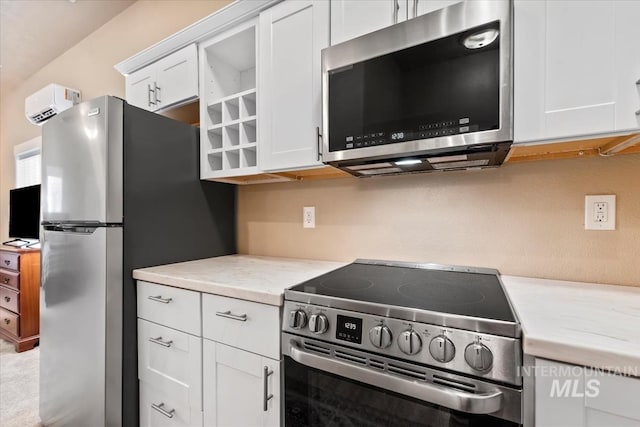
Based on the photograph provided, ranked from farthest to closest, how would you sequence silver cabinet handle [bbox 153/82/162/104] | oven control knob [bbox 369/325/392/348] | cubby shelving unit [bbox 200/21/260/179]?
silver cabinet handle [bbox 153/82/162/104] → cubby shelving unit [bbox 200/21/260/179] → oven control knob [bbox 369/325/392/348]

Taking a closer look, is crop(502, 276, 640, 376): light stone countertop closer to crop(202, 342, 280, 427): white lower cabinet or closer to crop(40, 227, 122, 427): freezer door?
crop(202, 342, 280, 427): white lower cabinet

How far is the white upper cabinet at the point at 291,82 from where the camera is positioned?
136cm

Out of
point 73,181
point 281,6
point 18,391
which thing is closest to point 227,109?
point 281,6

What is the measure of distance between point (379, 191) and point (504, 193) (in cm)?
57

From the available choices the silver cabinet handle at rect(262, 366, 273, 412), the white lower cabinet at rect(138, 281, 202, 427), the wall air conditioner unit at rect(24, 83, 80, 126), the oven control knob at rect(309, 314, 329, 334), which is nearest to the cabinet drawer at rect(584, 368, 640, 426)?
the oven control knob at rect(309, 314, 329, 334)

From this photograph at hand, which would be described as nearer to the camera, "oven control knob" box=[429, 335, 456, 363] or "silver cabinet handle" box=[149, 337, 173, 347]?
"oven control knob" box=[429, 335, 456, 363]

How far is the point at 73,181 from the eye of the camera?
59.9 inches

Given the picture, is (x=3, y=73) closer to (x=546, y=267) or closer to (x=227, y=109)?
(x=227, y=109)

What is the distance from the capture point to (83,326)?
1448 millimetres

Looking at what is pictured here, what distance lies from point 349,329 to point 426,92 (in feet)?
2.83

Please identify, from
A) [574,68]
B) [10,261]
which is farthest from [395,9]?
[10,261]

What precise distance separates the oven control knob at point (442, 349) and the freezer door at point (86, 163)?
1428 millimetres

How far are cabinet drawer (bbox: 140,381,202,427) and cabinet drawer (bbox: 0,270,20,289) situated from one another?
2389mm

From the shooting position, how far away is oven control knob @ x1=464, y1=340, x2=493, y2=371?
728 millimetres
